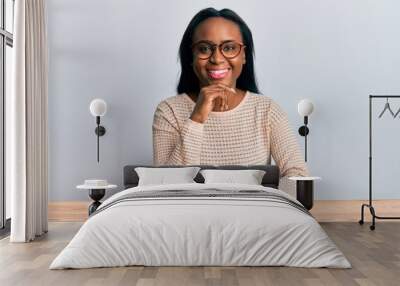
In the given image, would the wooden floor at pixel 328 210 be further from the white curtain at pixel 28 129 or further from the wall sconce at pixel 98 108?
the wall sconce at pixel 98 108

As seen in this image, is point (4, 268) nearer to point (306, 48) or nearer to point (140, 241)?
point (140, 241)

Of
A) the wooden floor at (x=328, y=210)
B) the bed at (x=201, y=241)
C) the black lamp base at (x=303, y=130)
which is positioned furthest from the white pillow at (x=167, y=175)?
the bed at (x=201, y=241)

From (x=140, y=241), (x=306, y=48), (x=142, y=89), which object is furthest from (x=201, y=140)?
(x=140, y=241)

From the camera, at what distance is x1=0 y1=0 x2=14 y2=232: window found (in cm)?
704

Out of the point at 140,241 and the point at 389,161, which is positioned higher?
the point at 389,161

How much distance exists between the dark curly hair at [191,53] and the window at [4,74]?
6.62 ft

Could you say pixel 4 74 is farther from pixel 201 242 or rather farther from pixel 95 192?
pixel 201 242

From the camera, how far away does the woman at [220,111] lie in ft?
24.7

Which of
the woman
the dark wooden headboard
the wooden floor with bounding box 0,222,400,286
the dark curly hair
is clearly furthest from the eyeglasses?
the wooden floor with bounding box 0,222,400,286

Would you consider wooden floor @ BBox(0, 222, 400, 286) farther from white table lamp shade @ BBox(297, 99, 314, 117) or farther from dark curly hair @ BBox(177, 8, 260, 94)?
dark curly hair @ BBox(177, 8, 260, 94)

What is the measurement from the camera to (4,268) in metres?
4.85

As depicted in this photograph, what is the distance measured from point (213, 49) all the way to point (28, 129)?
95.2 inches

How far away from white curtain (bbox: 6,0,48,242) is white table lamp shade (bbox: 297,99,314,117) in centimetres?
301

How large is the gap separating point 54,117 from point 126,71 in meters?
1.05
